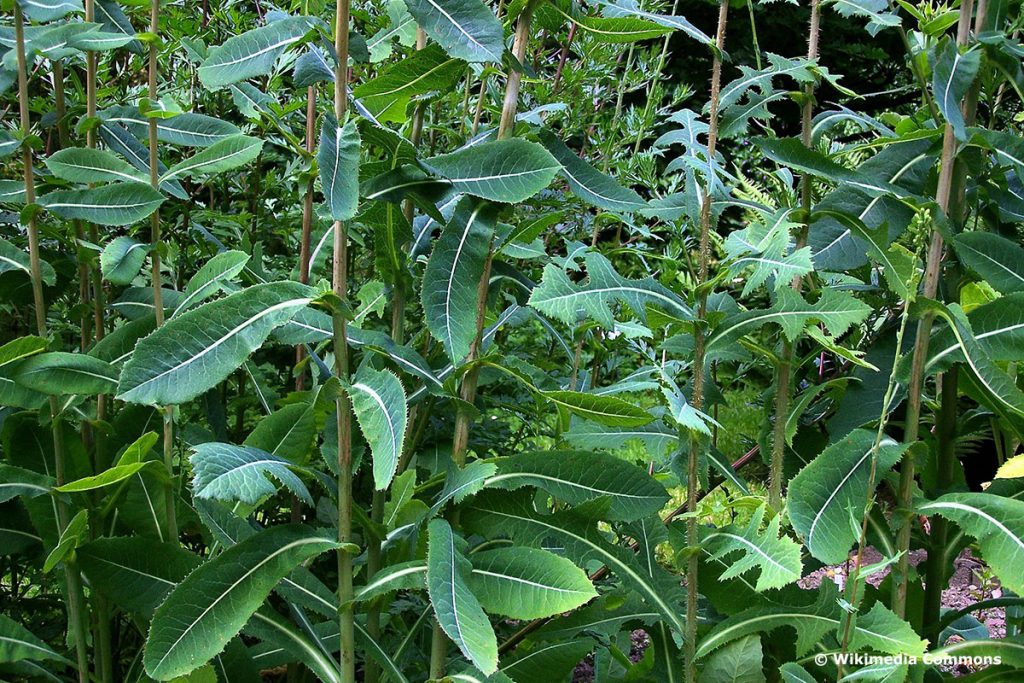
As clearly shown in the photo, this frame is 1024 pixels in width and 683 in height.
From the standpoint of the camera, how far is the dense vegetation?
5.15 feet

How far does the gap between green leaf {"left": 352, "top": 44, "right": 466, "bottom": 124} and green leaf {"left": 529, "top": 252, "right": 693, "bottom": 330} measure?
1.31 ft

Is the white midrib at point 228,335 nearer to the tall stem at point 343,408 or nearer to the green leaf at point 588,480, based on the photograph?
the tall stem at point 343,408

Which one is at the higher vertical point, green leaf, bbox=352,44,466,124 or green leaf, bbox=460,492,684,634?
green leaf, bbox=352,44,466,124

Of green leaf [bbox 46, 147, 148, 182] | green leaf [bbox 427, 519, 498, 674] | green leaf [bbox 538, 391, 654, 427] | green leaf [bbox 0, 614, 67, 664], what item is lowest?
green leaf [bbox 0, 614, 67, 664]

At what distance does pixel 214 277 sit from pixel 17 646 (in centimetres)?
87

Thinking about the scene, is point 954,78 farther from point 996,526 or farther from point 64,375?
point 64,375

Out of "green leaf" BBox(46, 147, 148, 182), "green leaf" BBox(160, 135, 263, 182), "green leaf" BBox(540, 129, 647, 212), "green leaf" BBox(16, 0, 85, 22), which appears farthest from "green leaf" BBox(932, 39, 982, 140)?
"green leaf" BBox(16, 0, 85, 22)

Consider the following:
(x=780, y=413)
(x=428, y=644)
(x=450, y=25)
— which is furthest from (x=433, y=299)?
(x=428, y=644)

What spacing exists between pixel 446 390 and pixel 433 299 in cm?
20

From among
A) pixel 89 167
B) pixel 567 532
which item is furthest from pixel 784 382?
pixel 89 167

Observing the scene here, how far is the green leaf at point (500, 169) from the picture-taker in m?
1.55

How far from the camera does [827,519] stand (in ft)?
5.49

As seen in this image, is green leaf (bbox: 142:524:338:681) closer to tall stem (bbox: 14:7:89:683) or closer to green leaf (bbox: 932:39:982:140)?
tall stem (bbox: 14:7:89:683)

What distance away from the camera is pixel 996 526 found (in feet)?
5.42
